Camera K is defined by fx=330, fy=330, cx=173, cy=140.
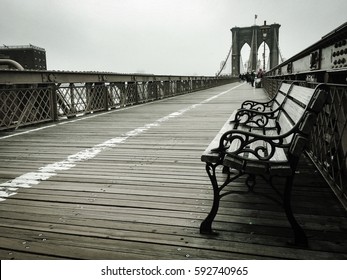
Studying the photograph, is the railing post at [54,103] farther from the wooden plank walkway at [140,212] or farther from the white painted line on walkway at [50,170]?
the wooden plank walkway at [140,212]

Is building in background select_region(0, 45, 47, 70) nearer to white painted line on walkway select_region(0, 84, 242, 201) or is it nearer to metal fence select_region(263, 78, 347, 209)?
white painted line on walkway select_region(0, 84, 242, 201)

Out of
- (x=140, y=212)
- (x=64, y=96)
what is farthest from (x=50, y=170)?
(x=64, y=96)

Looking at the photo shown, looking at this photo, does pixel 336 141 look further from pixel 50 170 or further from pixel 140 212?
pixel 50 170

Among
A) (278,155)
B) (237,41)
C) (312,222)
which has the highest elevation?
(237,41)

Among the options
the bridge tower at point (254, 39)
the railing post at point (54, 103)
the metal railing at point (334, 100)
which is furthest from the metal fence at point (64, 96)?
the bridge tower at point (254, 39)

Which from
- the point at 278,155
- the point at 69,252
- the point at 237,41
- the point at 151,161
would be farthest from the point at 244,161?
the point at 237,41

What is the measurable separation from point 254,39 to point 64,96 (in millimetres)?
86366

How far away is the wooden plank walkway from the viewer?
2.16 m

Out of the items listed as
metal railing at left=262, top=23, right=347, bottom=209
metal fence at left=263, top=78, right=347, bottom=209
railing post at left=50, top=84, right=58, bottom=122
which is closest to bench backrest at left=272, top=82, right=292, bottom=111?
metal railing at left=262, top=23, right=347, bottom=209

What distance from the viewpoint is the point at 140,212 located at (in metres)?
2.74

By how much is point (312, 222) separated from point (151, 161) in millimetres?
2324

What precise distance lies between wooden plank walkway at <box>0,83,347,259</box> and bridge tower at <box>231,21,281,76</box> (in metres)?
86.3

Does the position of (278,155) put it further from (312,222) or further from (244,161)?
(312,222)

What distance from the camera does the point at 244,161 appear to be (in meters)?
2.30
